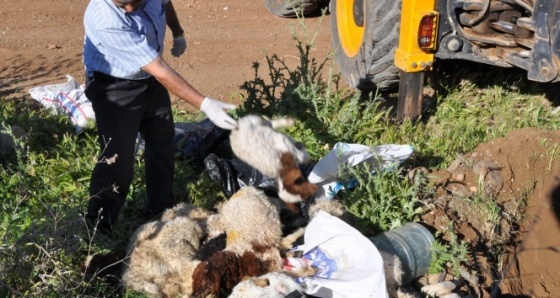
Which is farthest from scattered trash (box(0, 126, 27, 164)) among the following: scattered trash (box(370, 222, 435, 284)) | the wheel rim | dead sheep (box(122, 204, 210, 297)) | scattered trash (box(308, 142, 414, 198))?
the wheel rim

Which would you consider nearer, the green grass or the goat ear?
the goat ear

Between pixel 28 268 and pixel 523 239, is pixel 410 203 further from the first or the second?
pixel 28 268

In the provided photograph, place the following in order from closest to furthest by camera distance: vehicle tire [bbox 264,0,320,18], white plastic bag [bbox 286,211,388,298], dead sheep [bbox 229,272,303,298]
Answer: dead sheep [bbox 229,272,303,298] < white plastic bag [bbox 286,211,388,298] < vehicle tire [bbox 264,0,320,18]

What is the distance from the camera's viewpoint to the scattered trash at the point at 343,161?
4.07 metres

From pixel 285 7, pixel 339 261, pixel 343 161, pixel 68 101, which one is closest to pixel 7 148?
pixel 68 101

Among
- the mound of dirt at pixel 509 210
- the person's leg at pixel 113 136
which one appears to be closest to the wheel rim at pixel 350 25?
the mound of dirt at pixel 509 210

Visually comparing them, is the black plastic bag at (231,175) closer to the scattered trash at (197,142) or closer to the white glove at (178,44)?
the scattered trash at (197,142)

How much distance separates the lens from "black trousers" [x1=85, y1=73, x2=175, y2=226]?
361 cm

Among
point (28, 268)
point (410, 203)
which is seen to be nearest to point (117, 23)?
point (28, 268)

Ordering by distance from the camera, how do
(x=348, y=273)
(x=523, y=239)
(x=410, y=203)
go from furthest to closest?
(x=523, y=239), (x=410, y=203), (x=348, y=273)

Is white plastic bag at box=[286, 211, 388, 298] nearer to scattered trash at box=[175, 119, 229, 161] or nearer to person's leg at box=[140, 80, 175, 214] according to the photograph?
person's leg at box=[140, 80, 175, 214]

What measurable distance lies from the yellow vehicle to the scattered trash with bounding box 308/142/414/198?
2.61 feet

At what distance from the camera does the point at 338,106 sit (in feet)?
16.0

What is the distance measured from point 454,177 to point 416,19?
1028mm
